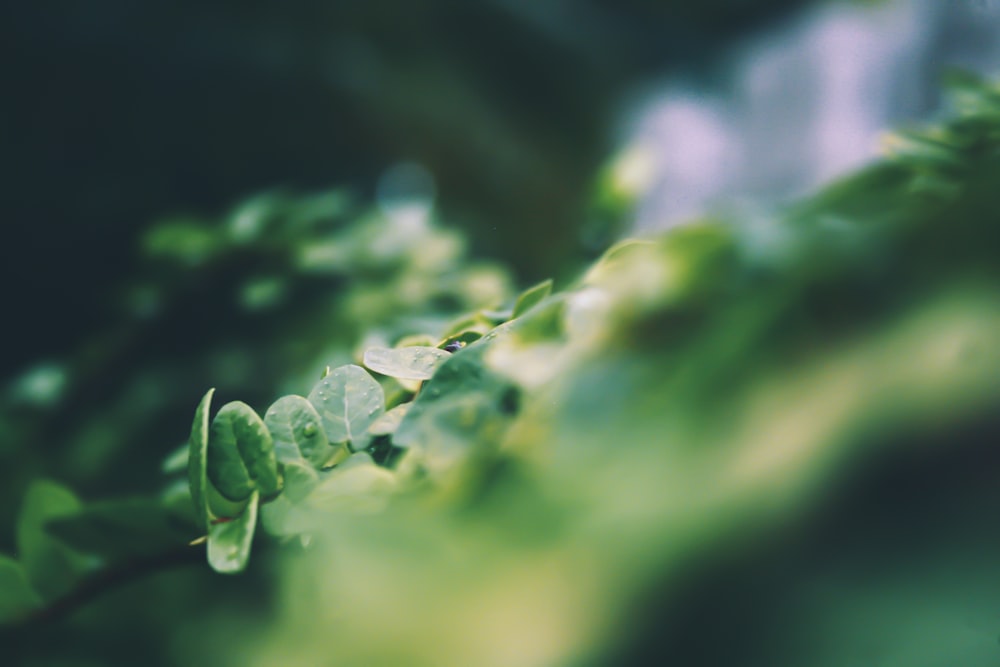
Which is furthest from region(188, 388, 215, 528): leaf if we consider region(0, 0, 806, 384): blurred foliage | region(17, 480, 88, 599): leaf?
region(0, 0, 806, 384): blurred foliage

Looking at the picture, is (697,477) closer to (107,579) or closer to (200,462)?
(200,462)

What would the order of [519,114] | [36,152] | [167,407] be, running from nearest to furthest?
[167,407]
[36,152]
[519,114]

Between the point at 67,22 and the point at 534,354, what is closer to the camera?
the point at 534,354

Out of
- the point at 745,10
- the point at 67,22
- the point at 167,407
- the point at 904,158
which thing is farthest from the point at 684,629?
the point at 745,10

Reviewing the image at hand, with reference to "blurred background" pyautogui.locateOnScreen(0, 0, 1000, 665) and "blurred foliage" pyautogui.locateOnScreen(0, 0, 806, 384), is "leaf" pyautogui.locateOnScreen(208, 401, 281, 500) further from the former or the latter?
"blurred foliage" pyautogui.locateOnScreen(0, 0, 806, 384)

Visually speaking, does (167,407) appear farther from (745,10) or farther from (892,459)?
(745,10)

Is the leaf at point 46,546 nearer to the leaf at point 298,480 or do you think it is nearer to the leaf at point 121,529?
the leaf at point 121,529

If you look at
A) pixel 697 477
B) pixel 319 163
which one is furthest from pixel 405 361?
pixel 319 163

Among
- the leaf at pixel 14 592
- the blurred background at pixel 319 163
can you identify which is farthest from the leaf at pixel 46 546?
the blurred background at pixel 319 163
